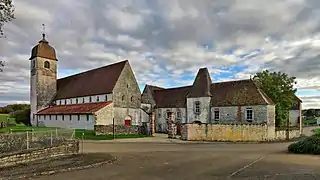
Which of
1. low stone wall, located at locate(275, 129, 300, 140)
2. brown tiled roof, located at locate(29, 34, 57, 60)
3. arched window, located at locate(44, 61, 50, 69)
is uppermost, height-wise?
brown tiled roof, located at locate(29, 34, 57, 60)

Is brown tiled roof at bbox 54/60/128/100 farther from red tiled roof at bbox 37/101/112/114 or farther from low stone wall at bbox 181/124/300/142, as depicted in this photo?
low stone wall at bbox 181/124/300/142

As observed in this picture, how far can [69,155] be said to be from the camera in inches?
679

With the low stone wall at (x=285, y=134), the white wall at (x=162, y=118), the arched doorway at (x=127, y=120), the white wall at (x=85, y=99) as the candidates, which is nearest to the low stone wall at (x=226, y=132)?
the low stone wall at (x=285, y=134)

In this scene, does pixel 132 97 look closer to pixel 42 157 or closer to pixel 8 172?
pixel 42 157

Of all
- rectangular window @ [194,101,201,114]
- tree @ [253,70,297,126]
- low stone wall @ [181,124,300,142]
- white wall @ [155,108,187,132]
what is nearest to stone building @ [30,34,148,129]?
white wall @ [155,108,187,132]

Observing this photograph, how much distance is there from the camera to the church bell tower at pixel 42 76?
176 ft

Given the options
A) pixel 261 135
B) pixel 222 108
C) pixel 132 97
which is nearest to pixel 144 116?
pixel 132 97

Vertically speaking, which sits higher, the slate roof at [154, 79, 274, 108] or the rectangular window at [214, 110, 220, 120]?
the slate roof at [154, 79, 274, 108]

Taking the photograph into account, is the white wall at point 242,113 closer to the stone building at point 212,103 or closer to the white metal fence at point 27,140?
the stone building at point 212,103

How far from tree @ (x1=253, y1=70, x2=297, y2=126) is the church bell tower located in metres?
35.9

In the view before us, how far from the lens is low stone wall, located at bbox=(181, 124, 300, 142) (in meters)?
32.3

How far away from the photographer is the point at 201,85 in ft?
137

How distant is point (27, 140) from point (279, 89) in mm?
35992

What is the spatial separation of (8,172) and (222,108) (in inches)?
1174
